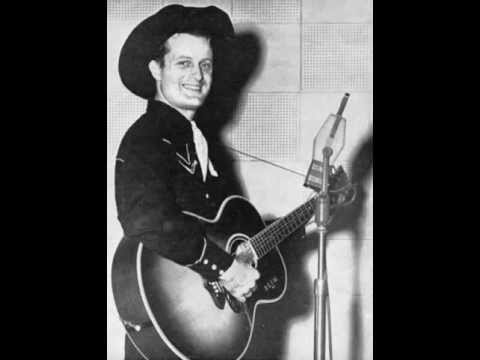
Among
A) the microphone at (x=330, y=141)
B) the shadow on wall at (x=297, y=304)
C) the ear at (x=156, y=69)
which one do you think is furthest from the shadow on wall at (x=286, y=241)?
the ear at (x=156, y=69)

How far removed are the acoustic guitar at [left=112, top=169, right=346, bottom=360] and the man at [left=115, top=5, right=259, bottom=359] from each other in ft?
0.13

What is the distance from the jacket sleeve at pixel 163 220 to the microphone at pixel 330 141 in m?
0.56

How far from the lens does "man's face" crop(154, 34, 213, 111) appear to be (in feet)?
10.7

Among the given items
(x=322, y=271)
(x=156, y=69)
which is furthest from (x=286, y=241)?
(x=156, y=69)

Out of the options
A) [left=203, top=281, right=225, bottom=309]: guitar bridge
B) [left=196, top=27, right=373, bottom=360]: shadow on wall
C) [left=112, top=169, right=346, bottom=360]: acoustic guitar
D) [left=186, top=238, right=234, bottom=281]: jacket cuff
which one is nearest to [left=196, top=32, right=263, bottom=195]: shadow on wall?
[left=196, top=27, right=373, bottom=360]: shadow on wall

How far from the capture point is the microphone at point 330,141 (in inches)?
129

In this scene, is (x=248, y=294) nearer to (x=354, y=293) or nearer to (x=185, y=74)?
(x=354, y=293)

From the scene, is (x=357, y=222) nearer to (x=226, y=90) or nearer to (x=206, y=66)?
(x=226, y=90)

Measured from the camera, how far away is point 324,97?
3305 mm

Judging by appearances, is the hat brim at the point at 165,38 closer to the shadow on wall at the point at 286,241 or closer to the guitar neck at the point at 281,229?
the shadow on wall at the point at 286,241

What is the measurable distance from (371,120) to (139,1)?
3.99 feet

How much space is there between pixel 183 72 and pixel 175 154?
381mm

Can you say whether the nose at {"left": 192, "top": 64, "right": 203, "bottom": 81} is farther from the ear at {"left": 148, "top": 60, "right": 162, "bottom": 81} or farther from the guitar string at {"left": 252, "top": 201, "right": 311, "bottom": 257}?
the guitar string at {"left": 252, "top": 201, "right": 311, "bottom": 257}
